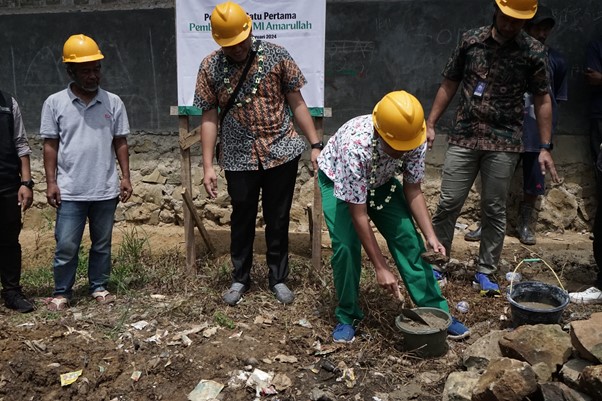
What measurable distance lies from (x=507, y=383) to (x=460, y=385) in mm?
341

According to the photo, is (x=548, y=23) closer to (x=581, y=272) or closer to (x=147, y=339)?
(x=581, y=272)

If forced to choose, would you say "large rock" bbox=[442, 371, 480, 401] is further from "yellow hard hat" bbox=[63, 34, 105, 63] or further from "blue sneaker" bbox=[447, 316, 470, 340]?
"yellow hard hat" bbox=[63, 34, 105, 63]

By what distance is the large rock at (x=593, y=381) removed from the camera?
295cm

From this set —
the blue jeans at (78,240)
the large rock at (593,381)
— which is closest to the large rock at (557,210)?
the large rock at (593,381)

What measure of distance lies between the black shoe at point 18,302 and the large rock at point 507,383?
3.22 metres

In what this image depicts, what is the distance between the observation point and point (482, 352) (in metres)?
3.62

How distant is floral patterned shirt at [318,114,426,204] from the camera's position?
351 centimetres

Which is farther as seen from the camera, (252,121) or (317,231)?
(317,231)

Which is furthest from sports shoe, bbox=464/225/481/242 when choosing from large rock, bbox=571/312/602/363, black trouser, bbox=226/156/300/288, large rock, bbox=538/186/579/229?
large rock, bbox=571/312/602/363

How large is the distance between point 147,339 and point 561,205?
13.8 ft

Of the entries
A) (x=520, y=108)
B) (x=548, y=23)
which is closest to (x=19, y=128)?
(x=520, y=108)

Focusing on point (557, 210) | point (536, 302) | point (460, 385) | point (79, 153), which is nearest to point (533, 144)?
point (557, 210)

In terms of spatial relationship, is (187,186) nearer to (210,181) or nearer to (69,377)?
(210,181)

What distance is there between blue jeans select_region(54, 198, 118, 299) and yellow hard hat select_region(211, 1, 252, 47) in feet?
4.91
